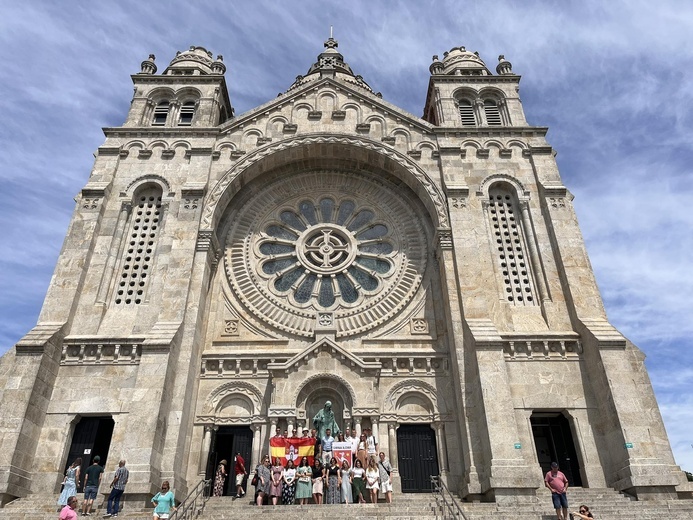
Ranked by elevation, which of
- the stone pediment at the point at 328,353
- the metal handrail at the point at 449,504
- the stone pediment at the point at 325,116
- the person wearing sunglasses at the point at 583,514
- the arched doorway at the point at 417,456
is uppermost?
the stone pediment at the point at 325,116

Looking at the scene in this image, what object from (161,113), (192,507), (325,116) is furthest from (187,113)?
(192,507)

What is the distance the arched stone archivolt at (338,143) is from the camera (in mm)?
20703

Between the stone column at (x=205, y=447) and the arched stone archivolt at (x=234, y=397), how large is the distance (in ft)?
1.81

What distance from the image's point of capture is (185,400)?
16.8m

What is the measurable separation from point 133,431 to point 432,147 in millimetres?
16241

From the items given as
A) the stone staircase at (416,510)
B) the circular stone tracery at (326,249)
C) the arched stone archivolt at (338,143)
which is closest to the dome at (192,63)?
the arched stone archivolt at (338,143)

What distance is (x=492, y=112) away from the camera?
25000 mm

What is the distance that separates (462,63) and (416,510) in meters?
23.0

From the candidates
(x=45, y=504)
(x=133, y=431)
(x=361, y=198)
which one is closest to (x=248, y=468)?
(x=133, y=431)

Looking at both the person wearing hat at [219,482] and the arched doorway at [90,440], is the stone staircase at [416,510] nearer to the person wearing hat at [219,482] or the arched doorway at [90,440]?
the person wearing hat at [219,482]

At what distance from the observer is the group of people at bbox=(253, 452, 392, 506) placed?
44.4ft

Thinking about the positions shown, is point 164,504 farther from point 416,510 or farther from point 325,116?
point 325,116

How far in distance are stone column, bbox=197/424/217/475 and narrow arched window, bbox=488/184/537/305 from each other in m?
11.7

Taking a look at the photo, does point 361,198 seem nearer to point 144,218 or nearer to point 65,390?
point 144,218
